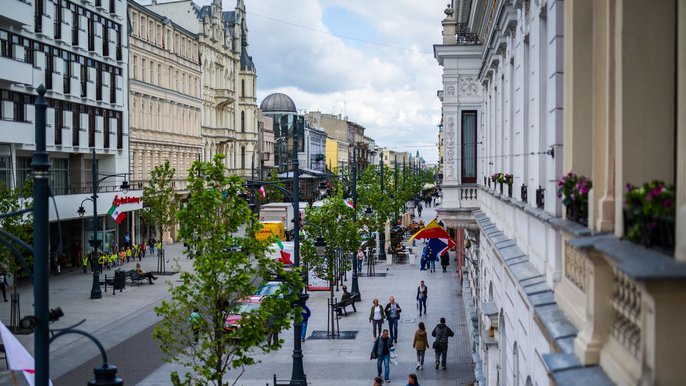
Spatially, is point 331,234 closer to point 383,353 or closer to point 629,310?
point 383,353

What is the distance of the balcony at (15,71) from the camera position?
41416 mm

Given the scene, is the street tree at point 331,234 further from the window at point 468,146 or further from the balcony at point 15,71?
the balcony at point 15,71

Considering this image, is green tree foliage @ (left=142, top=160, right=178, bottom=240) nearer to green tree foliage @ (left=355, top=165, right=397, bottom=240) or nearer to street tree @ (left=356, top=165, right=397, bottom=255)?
street tree @ (left=356, top=165, right=397, bottom=255)

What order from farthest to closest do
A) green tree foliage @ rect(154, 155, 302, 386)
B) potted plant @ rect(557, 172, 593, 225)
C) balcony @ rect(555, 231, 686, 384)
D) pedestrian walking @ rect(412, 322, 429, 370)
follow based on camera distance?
pedestrian walking @ rect(412, 322, 429, 370) → green tree foliage @ rect(154, 155, 302, 386) → potted plant @ rect(557, 172, 593, 225) → balcony @ rect(555, 231, 686, 384)

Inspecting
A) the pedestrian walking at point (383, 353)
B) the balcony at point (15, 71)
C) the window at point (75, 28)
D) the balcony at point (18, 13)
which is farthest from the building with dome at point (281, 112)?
the pedestrian walking at point (383, 353)

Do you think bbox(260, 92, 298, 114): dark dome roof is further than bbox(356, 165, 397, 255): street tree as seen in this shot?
Yes

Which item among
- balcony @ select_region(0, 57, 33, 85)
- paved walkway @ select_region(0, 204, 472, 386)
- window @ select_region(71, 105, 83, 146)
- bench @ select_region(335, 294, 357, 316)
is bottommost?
paved walkway @ select_region(0, 204, 472, 386)

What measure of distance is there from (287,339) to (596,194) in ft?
80.5

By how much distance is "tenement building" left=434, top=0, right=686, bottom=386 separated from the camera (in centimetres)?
527

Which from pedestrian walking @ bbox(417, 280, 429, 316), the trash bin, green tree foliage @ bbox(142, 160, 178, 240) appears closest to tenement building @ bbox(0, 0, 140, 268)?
the trash bin

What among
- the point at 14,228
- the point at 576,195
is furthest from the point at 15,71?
the point at 576,195

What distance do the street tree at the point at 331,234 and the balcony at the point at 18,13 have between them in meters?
16.2

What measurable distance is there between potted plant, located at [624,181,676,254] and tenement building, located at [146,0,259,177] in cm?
7459

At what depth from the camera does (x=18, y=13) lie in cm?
4272
